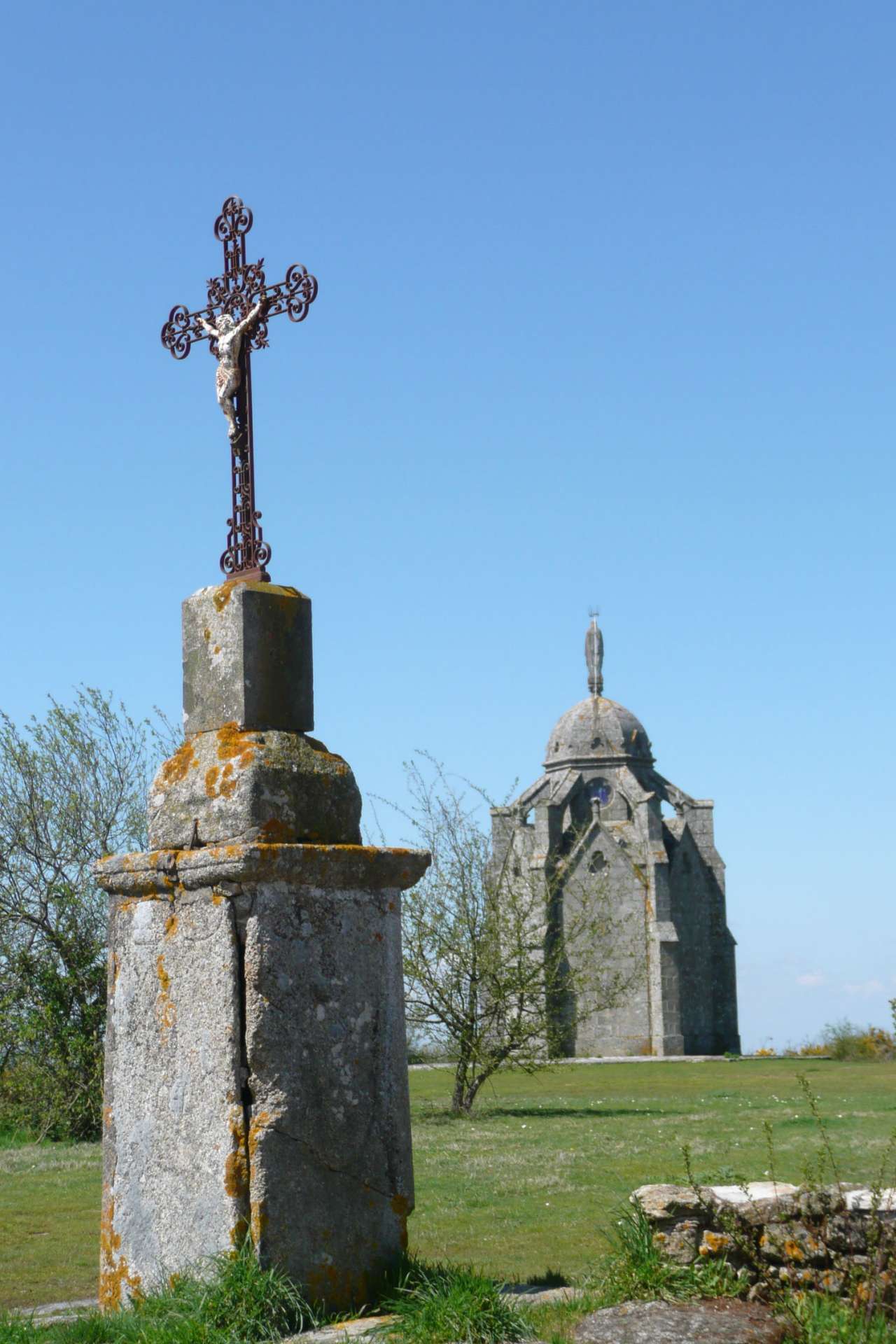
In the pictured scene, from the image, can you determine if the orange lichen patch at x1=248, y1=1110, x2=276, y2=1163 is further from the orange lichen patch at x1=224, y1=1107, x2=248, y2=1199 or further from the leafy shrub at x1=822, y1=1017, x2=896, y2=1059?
the leafy shrub at x1=822, y1=1017, x2=896, y2=1059

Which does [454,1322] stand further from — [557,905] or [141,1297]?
[557,905]

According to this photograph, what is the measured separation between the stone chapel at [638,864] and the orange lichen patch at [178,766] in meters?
38.6

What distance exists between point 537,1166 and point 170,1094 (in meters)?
9.33

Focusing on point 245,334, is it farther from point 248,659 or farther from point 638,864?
point 638,864

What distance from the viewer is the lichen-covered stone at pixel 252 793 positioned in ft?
21.2

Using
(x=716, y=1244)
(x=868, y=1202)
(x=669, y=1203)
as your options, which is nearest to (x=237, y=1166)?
(x=669, y=1203)

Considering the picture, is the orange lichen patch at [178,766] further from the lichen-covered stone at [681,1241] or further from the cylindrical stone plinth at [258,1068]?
the lichen-covered stone at [681,1241]

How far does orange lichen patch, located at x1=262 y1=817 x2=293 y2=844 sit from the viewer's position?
21.1 feet

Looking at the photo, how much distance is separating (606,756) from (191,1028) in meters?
45.7

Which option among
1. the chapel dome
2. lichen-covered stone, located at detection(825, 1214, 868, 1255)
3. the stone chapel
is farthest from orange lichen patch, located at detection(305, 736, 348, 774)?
the chapel dome

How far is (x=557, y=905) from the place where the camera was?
161 feet

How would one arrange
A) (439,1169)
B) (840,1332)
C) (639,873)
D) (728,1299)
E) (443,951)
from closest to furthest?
(840,1332) < (728,1299) < (439,1169) < (443,951) < (639,873)

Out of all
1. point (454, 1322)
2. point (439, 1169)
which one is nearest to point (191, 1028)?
point (454, 1322)

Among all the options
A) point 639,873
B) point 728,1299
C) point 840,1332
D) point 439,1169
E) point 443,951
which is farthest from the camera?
point 639,873
